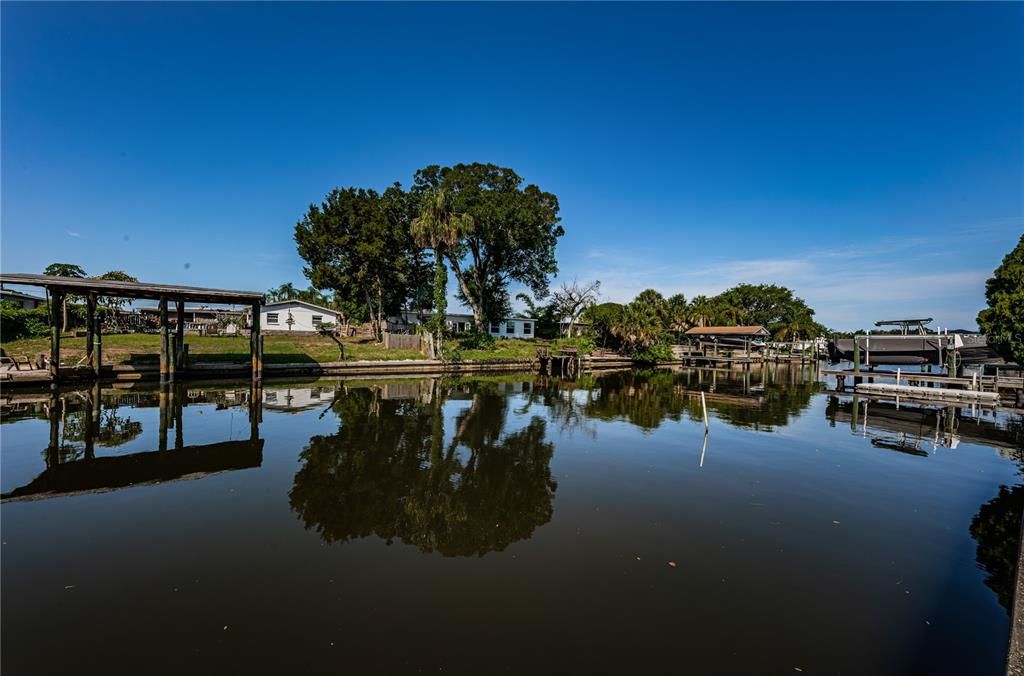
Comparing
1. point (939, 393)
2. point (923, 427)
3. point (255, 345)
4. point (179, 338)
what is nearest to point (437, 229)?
point (255, 345)

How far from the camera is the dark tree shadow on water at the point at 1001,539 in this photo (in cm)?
625

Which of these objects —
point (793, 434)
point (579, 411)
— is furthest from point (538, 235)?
point (793, 434)

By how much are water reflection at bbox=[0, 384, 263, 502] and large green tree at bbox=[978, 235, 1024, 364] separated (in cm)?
3126

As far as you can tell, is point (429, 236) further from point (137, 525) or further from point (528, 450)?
point (137, 525)

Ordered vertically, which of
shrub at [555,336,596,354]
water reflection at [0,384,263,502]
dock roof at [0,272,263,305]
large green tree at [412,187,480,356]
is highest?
large green tree at [412,187,480,356]

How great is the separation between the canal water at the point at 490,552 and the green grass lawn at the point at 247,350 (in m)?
16.4

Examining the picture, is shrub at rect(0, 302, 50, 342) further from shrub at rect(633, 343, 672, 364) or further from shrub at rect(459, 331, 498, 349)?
shrub at rect(633, 343, 672, 364)

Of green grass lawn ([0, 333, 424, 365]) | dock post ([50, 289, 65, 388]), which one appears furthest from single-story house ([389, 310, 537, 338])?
dock post ([50, 289, 65, 388])

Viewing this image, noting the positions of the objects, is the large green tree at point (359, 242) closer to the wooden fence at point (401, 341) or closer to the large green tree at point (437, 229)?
the wooden fence at point (401, 341)

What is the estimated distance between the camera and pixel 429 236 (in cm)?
3847

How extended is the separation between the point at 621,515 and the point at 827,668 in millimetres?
3891

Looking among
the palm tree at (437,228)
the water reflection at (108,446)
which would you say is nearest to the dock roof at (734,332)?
the palm tree at (437,228)

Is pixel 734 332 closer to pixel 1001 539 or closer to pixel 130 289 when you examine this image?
pixel 1001 539

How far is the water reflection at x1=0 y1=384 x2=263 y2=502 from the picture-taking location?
910 centimetres
